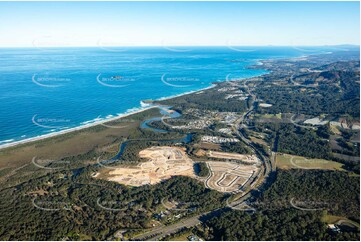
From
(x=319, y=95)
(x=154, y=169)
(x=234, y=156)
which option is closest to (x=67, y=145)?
(x=154, y=169)

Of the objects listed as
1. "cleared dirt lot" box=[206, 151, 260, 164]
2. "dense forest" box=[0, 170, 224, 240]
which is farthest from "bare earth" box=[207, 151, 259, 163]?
"dense forest" box=[0, 170, 224, 240]

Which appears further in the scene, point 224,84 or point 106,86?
point 224,84

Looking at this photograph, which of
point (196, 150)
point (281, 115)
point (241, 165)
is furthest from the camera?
point (281, 115)

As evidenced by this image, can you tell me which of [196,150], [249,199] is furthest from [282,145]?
[249,199]

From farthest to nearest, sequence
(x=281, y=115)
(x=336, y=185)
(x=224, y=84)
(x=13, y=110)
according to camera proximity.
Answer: (x=224, y=84) < (x=281, y=115) < (x=13, y=110) < (x=336, y=185)

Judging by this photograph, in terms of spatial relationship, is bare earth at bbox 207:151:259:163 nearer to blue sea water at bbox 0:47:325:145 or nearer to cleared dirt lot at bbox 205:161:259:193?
cleared dirt lot at bbox 205:161:259:193

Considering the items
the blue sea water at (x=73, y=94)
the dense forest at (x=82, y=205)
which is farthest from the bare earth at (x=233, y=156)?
the blue sea water at (x=73, y=94)

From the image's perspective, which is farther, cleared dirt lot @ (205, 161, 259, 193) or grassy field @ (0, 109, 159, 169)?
grassy field @ (0, 109, 159, 169)

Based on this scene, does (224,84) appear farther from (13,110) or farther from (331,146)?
(13,110)
